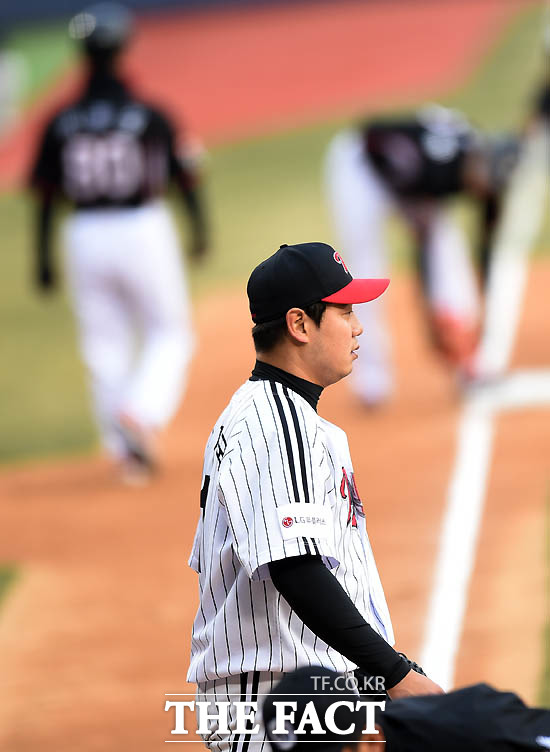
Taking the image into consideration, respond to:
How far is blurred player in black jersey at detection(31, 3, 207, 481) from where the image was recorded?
737cm

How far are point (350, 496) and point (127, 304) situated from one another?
5.12m

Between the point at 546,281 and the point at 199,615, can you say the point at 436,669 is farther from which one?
the point at 546,281

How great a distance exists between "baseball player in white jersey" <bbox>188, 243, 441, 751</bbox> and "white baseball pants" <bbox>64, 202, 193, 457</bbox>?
463 centimetres

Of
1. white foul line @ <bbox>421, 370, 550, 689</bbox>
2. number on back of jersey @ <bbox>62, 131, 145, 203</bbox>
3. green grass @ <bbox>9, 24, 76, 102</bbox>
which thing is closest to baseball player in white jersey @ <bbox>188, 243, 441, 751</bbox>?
white foul line @ <bbox>421, 370, 550, 689</bbox>

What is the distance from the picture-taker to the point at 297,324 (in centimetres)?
287

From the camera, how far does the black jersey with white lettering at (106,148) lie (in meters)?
7.33

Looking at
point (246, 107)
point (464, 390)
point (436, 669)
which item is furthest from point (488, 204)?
point (246, 107)

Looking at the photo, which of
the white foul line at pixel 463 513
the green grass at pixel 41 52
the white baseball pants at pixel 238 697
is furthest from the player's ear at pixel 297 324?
the green grass at pixel 41 52

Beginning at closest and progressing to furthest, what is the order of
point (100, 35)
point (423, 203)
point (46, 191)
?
point (100, 35)
point (46, 191)
point (423, 203)

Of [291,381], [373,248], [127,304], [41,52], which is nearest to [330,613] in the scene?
[291,381]

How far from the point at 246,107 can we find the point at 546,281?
1109 cm

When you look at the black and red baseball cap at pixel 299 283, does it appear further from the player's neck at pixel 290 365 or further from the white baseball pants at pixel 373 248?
the white baseball pants at pixel 373 248

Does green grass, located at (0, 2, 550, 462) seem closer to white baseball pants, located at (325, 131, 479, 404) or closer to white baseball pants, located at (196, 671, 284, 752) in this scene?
white baseball pants, located at (325, 131, 479, 404)

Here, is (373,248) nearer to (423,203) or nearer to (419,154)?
(423,203)
